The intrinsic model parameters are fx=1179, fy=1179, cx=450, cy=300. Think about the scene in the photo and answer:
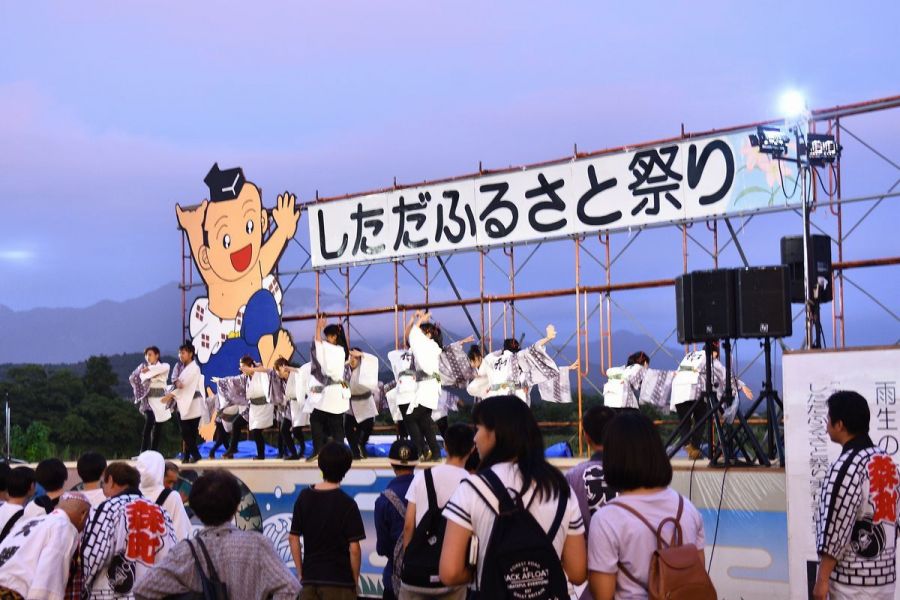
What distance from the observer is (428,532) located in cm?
485

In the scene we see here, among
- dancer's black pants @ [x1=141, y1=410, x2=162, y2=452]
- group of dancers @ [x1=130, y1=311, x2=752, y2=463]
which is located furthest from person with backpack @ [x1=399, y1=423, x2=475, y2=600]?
dancer's black pants @ [x1=141, y1=410, x2=162, y2=452]

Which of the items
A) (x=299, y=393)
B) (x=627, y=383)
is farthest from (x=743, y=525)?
(x=299, y=393)

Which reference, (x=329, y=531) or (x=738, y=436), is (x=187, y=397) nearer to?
(x=738, y=436)

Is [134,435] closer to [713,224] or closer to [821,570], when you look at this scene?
[713,224]

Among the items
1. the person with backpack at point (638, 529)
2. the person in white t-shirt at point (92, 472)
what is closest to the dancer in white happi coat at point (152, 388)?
the person in white t-shirt at point (92, 472)

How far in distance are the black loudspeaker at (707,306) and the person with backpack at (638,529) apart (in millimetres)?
4479

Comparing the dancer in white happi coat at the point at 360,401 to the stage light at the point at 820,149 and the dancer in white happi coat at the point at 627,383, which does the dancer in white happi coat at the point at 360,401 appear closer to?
the dancer in white happi coat at the point at 627,383

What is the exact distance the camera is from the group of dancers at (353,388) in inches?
468

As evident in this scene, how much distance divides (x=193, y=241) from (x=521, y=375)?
6774 millimetres

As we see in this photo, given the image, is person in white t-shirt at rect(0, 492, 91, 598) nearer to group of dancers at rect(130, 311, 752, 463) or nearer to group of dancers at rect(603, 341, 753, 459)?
group of dancers at rect(130, 311, 752, 463)

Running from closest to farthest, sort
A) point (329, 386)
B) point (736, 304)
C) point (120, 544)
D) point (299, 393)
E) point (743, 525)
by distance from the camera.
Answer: point (120, 544), point (743, 525), point (736, 304), point (329, 386), point (299, 393)

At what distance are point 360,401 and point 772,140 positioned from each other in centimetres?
555

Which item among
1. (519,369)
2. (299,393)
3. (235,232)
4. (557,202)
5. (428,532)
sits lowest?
(428,532)

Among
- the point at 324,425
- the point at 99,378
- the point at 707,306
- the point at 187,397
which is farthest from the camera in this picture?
the point at 99,378
